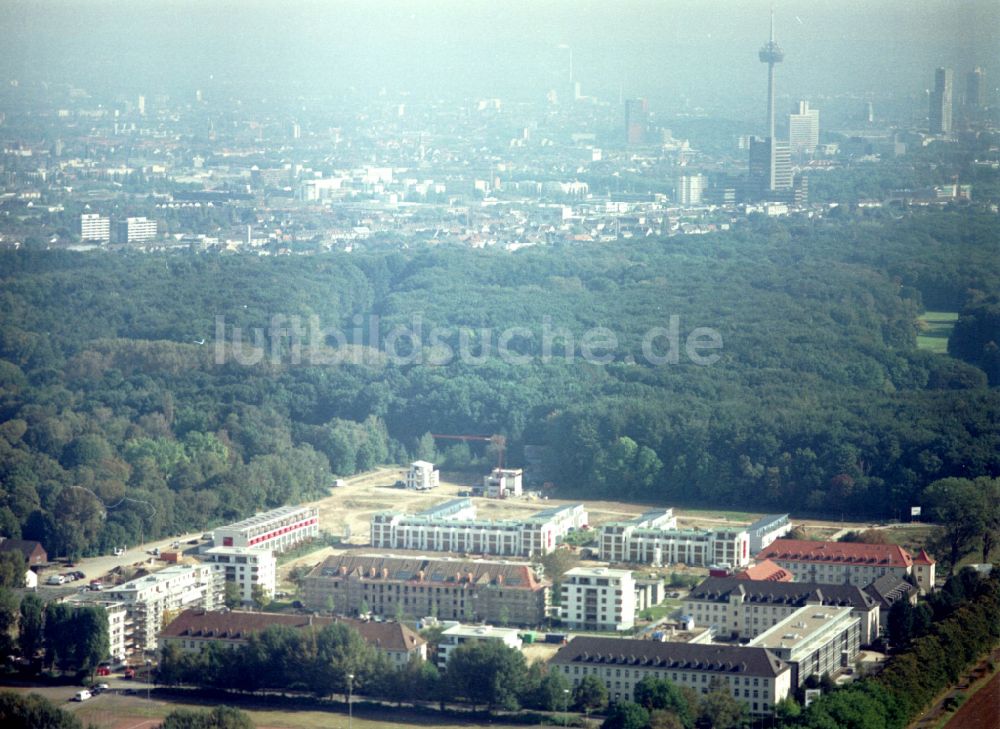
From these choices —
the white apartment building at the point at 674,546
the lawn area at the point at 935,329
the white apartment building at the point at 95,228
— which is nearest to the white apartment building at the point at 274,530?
the white apartment building at the point at 674,546

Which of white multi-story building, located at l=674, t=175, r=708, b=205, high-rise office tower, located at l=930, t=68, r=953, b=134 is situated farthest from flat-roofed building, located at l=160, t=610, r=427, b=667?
white multi-story building, located at l=674, t=175, r=708, b=205

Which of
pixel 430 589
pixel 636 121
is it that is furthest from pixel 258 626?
pixel 636 121

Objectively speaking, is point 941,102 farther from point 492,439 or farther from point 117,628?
point 117,628

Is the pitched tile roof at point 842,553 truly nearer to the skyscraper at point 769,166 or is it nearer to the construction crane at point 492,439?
the construction crane at point 492,439

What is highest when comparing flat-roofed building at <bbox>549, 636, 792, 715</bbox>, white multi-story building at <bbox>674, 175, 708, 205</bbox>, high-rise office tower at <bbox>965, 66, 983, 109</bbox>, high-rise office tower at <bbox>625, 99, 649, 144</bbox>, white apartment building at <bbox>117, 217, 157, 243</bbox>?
high-rise office tower at <bbox>625, 99, 649, 144</bbox>

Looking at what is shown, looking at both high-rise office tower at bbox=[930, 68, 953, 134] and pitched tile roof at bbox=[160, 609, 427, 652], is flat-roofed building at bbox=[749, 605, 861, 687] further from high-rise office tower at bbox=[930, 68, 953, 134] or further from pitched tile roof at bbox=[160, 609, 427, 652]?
high-rise office tower at bbox=[930, 68, 953, 134]

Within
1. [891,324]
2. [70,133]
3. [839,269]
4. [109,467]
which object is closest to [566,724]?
[109,467]
